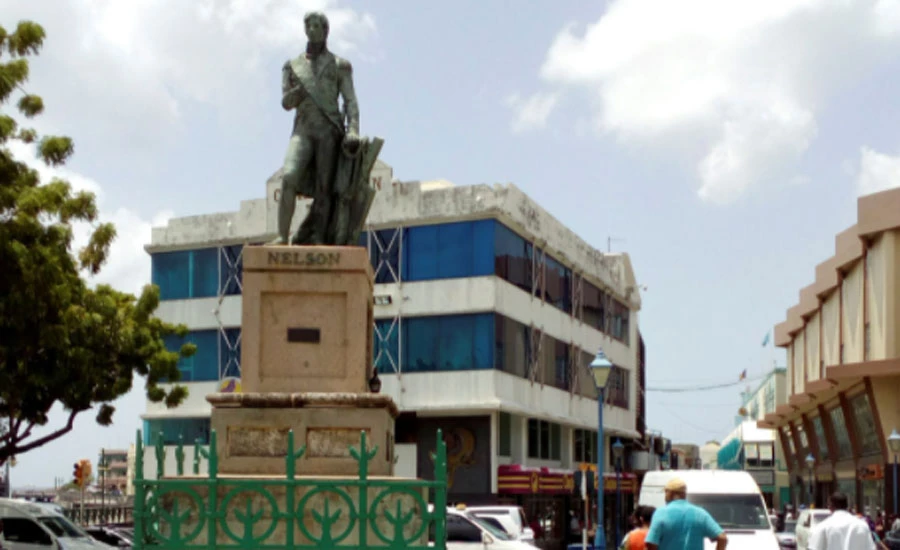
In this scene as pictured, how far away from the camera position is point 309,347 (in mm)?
9500

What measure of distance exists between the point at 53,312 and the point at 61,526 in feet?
13.1

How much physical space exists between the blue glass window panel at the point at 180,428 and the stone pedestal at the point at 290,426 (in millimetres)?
34441

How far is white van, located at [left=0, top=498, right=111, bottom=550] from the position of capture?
70.4 ft

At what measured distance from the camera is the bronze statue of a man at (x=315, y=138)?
33.9ft

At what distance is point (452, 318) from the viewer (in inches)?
1523

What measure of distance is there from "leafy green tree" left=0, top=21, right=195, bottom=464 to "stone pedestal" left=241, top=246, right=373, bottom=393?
438 inches

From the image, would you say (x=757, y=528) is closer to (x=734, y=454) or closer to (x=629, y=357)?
(x=629, y=357)

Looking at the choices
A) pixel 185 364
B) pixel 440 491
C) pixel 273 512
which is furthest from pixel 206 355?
pixel 440 491

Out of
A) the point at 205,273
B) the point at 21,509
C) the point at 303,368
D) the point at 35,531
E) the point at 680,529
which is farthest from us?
the point at 205,273

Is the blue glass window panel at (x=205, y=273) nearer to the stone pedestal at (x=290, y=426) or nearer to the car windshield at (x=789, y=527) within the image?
the car windshield at (x=789, y=527)

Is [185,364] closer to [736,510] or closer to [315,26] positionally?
[736,510]

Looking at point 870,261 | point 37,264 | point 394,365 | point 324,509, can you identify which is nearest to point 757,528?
point 37,264

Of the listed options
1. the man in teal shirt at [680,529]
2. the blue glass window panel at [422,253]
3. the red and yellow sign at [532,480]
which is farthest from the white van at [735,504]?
the blue glass window panel at [422,253]

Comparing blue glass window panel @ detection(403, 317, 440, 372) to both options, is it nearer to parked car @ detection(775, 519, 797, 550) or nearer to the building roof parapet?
the building roof parapet
